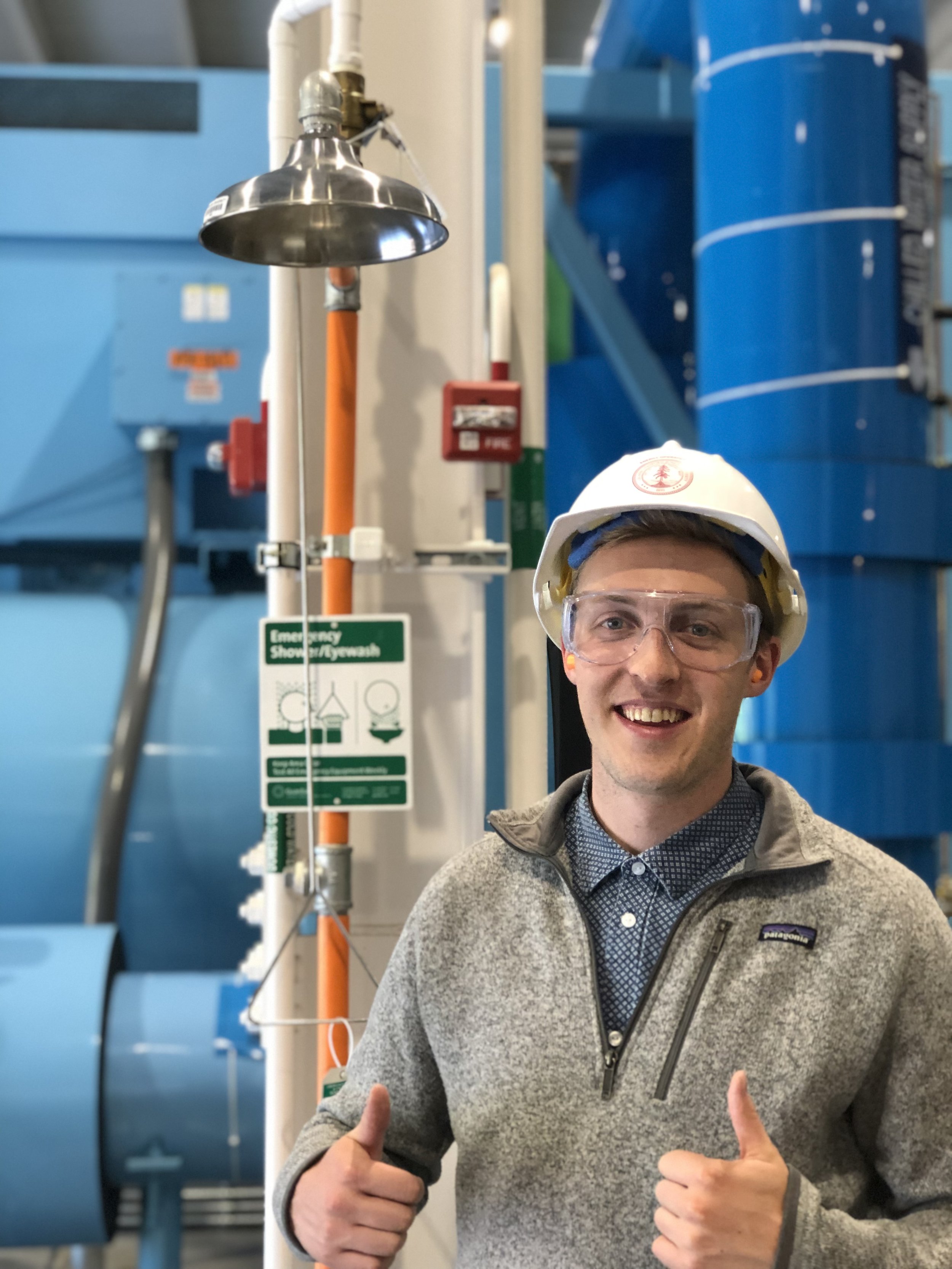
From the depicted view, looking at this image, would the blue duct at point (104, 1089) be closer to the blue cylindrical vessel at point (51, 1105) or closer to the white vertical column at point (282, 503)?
the blue cylindrical vessel at point (51, 1105)

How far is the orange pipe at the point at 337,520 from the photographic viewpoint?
1750 mm

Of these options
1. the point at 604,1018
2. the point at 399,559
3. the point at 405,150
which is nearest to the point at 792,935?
the point at 604,1018

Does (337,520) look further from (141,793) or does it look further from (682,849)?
(141,793)

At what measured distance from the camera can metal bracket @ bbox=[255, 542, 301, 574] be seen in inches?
71.1

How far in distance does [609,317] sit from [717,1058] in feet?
9.27

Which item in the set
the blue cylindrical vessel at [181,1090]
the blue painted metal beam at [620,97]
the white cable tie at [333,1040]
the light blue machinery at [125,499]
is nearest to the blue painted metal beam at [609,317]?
the blue painted metal beam at [620,97]

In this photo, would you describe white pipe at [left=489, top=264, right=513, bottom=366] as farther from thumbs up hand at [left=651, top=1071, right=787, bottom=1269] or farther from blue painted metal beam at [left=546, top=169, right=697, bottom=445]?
blue painted metal beam at [left=546, top=169, right=697, bottom=445]

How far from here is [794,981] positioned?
993 mm

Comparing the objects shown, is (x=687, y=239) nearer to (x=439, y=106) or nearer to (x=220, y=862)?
(x=439, y=106)

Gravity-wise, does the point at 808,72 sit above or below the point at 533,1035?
above

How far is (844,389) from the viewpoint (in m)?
2.49

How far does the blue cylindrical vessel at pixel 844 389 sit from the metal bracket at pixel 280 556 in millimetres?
1083

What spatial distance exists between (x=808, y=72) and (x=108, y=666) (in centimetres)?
223

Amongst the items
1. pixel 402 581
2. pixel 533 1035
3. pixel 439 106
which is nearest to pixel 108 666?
pixel 402 581
